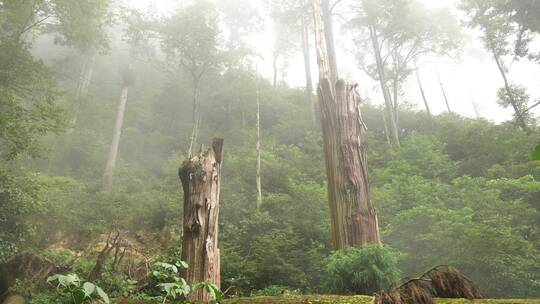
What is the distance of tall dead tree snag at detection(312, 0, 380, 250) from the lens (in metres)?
5.05

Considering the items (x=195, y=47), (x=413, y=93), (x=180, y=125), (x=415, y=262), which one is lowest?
(x=415, y=262)

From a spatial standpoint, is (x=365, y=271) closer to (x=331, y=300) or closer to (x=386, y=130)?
(x=331, y=300)

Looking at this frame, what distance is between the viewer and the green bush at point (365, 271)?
4.09 metres

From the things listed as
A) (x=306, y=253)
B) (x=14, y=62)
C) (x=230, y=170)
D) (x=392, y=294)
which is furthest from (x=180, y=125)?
(x=392, y=294)

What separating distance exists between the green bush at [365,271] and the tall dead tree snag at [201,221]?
4.85ft

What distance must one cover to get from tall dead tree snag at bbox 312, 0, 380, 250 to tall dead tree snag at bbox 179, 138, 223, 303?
1.92 m

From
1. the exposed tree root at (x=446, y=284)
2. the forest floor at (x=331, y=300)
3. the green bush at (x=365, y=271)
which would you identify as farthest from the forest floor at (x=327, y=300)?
the green bush at (x=365, y=271)

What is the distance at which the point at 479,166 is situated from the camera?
40.2 feet

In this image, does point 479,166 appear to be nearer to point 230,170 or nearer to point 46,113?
point 230,170

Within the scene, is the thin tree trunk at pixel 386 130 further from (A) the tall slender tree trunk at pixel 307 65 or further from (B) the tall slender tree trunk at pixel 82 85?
(B) the tall slender tree trunk at pixel 82 85

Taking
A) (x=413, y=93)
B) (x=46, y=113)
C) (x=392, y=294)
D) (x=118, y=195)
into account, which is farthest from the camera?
(x=413, y=93)

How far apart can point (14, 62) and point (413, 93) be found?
42.0 metres

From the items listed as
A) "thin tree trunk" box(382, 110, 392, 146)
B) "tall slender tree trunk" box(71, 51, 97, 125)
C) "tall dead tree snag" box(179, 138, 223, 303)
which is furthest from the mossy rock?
"tall slender tree trunk" box(71, 51, 97, 125)

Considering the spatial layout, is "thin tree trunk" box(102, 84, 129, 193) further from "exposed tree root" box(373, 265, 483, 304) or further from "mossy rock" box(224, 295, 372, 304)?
"exposed tree root" box(373, 265, 483, 304)
